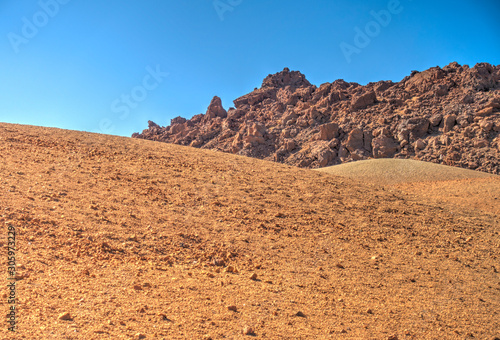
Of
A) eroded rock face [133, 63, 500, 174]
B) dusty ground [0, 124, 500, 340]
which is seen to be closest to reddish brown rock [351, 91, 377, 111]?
eroded rock face [133, 63, 500, 174]

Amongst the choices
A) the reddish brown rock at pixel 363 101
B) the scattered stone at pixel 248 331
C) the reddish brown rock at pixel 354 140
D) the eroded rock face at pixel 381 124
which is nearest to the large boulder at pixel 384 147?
the eroded rock face at pixel 381 124

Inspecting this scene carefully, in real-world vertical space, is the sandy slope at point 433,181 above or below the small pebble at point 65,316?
above

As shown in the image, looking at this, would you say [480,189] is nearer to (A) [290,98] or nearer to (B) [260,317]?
(B) [260,317]

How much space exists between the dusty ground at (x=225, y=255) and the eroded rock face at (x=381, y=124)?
23.4 meters

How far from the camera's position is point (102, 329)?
3.59 metres

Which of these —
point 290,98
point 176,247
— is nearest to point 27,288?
point 176,247

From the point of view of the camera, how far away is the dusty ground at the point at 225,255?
4121 mm

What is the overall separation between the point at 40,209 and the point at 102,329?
4062mm

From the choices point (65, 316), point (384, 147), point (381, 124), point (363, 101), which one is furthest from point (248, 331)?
point (363, 101)

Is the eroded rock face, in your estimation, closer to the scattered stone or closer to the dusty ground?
the dusty ground

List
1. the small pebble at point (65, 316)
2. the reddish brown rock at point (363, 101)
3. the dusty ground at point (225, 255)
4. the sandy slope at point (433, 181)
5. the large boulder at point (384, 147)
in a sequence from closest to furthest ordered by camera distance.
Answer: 1. the small pebble at point (65, 316)
2. the dusty ground at point (225, 255)
3. the sandy slope at point (433, 181)
4. the large boulder at point (384, 147)
5. the reddish brown rock at point (363, 101)

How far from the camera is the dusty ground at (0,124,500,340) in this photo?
4121mm

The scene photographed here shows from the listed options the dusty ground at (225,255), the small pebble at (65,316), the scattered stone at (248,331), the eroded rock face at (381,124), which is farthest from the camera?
the eroded rock face at (381,124)

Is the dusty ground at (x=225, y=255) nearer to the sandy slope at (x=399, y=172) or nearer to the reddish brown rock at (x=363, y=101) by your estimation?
the sandy slope at (x=399, y=172)
